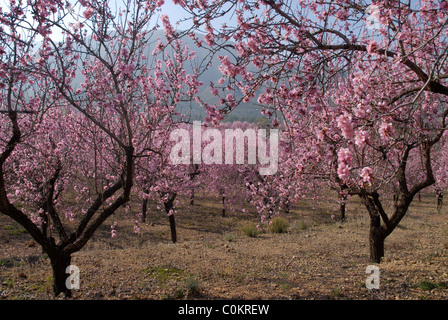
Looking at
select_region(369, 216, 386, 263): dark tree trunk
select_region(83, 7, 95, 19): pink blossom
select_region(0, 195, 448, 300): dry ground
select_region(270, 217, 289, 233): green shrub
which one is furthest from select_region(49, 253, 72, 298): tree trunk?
select_region(270, 217, 289, 233): green shrub

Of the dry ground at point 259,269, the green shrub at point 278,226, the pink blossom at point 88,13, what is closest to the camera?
the pink blossom at point 88,13

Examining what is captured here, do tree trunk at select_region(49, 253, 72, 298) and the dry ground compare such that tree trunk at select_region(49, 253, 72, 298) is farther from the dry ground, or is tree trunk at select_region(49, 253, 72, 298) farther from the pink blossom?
the pink blossom

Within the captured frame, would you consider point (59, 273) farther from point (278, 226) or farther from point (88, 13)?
point (278, 226)

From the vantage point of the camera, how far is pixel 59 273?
5.18m

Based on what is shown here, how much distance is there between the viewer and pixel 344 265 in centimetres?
682

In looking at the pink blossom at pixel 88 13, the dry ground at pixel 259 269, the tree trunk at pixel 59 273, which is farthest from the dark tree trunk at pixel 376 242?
the pink blossom at pixel 88 13

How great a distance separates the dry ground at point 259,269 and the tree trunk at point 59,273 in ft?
0.59

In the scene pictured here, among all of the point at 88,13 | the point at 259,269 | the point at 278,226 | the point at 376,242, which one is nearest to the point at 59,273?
the point at 259,269

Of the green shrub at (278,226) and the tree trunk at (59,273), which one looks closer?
the tree trunk at (59,273)

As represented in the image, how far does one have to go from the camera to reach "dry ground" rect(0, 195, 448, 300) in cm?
502

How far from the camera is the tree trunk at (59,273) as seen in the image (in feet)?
16.8

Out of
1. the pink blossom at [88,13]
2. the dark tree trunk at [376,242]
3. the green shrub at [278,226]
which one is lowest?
the green shrub at [278,226]

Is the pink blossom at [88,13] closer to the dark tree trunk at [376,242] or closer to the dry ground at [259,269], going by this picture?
the dry ground at [259,269]
